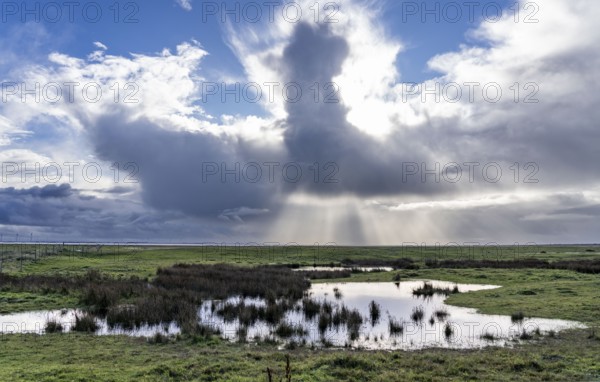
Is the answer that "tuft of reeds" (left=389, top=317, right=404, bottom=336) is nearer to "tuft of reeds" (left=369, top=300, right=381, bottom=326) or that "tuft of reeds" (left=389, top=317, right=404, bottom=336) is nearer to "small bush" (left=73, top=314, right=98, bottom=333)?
"tuft of reeds" (left=369, top=300, right=381, bottom=326)

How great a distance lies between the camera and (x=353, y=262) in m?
74.4

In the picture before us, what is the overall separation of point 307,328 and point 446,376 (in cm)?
1009

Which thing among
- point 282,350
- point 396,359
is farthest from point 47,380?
point 396,359

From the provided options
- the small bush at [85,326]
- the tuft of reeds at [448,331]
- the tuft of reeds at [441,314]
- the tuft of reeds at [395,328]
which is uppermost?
the small bush at [85,326]

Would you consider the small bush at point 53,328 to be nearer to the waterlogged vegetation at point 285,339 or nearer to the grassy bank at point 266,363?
the waterlogged vegetation at point 285,339

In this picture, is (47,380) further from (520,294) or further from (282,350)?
(520,294)

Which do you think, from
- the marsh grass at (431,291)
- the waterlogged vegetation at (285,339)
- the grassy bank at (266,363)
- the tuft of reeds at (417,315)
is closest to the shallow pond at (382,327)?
the tuft of reeds at (417,315)

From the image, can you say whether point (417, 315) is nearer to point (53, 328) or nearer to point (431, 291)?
point (431, 291)

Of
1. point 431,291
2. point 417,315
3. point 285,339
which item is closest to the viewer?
point 285,339

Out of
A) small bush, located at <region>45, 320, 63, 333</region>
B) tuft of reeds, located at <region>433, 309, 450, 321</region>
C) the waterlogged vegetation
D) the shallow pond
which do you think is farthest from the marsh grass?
small bush, located at <region>45, 320, 63, 333</region>

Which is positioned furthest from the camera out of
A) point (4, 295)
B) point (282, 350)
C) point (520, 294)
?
point (520, 294)

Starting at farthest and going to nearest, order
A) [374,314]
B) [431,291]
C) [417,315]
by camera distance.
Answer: [431,291], [374,314], [417,315]

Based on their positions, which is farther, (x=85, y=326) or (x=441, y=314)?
(x=441, y=314)

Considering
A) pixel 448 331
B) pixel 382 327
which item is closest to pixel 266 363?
pixel 382 327
